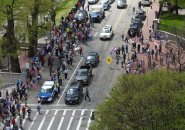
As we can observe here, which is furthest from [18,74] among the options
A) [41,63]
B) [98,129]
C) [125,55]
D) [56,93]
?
[98,129]

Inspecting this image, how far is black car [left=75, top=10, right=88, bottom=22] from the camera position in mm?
86875

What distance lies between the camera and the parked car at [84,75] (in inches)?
2601

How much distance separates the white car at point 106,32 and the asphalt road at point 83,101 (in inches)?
28.2

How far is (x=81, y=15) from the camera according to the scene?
88062 millimetres

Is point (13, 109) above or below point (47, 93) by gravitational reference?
below

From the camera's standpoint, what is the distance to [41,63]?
72.8 m

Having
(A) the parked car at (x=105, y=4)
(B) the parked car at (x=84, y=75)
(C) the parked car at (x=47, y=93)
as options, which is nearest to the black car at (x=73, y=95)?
(C) the parked car at (x=47, y=93)

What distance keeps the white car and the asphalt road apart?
72 centimetres

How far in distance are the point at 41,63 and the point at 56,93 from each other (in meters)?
9.77

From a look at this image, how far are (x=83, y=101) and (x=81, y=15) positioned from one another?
2760 cm

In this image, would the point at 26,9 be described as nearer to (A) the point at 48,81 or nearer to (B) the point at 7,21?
(B) the point at 7,21

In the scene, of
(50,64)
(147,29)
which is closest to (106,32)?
(147,29)

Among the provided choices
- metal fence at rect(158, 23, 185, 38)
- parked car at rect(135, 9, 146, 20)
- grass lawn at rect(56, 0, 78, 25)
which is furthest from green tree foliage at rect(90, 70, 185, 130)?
grass lawn at rect(56, 0, 78, 25)

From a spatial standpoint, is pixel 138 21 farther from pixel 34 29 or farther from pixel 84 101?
pixel 84 101
